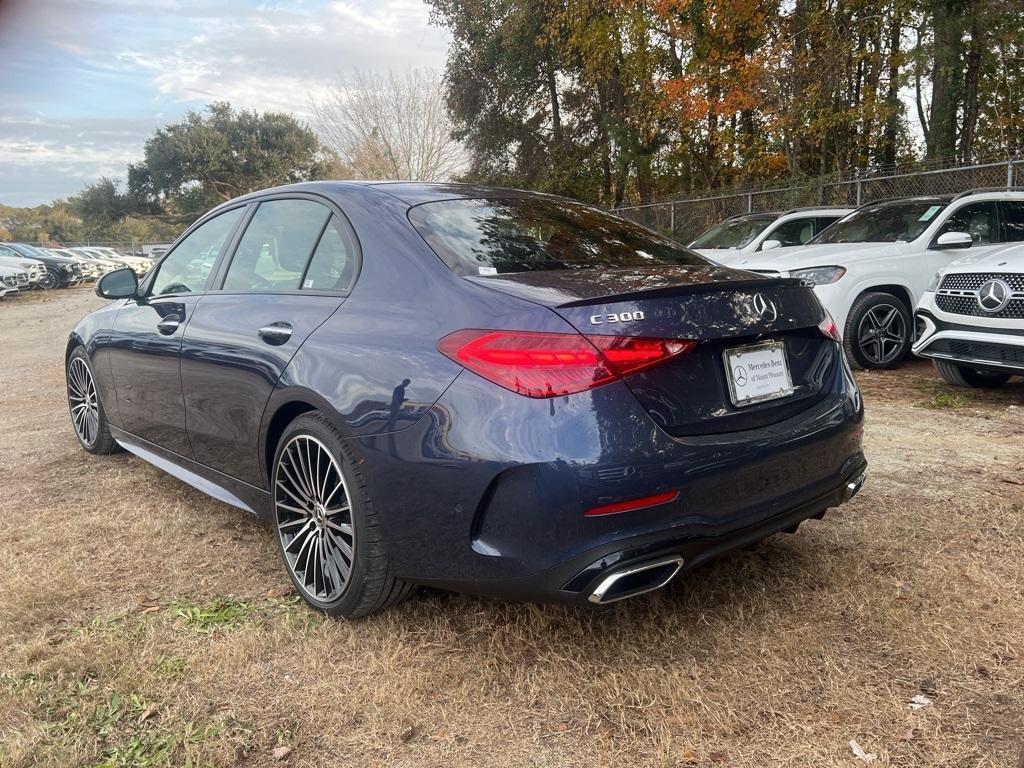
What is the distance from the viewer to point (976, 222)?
25.0 ft

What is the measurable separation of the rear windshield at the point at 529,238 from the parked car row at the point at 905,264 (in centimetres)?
322

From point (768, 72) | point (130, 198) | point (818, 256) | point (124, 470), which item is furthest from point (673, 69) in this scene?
point (130, 198)

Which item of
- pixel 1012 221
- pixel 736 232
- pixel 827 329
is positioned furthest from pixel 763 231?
pixel 827 329

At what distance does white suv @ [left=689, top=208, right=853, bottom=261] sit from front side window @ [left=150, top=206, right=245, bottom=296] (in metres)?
6.60

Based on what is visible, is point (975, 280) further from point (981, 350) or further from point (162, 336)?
point (162, 336)

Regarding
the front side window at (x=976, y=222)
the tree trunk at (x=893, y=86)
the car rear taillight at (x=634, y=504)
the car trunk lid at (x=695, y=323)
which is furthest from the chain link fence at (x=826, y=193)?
the car rear taillight at (x=634, y=504)

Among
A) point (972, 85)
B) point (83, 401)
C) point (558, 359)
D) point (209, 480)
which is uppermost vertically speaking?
point (972, 85)

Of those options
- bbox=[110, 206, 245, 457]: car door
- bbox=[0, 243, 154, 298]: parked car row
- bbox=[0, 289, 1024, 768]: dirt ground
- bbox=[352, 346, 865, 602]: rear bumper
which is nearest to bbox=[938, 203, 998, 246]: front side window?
bbox=[0, 289, 1024, 768]: dirt ground

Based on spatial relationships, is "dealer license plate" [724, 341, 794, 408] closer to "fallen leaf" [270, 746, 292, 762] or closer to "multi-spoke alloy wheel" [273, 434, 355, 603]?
"multi-spoke alloy wheel" [273, 434, 355, 603]

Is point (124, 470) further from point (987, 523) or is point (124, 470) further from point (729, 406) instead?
point (987, 523)

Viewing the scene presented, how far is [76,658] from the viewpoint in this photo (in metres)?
2.56

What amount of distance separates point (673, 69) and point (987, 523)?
1574 cm

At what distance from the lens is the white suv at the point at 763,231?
32.3 feet

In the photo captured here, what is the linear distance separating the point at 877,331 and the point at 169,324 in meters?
6.12
